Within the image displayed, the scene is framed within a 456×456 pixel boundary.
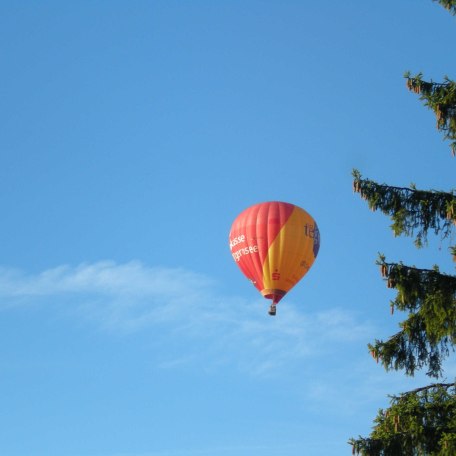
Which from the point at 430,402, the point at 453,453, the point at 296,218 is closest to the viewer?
the point at 453,453

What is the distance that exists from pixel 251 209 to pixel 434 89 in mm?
26418

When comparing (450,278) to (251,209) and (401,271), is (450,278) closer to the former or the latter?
(401,271)

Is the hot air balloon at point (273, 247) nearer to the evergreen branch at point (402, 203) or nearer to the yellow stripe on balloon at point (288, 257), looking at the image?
the yellow stripe on balloon at point (288, 257)

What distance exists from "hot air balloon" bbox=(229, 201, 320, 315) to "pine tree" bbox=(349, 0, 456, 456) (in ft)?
81.8

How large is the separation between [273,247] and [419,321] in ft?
84.5

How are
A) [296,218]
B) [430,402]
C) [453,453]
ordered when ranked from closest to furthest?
[453,453] → [430,402] → [296,218]

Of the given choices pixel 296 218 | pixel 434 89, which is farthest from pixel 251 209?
pixel 434 89

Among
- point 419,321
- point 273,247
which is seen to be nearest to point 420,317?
point 419,321

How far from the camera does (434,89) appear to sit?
21.6 metres

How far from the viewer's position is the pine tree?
1989 centimetres

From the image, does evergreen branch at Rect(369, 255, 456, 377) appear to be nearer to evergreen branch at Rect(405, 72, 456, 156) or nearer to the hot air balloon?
evergreen branch at Rect(405, 72, 456, 156)

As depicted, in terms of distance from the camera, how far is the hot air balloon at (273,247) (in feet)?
152

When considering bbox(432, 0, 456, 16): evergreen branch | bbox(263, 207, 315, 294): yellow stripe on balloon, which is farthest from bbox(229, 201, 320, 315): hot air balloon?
bbox(432, 0, 456, 16): evergreen branch

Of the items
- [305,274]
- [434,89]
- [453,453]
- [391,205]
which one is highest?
[305,274]
